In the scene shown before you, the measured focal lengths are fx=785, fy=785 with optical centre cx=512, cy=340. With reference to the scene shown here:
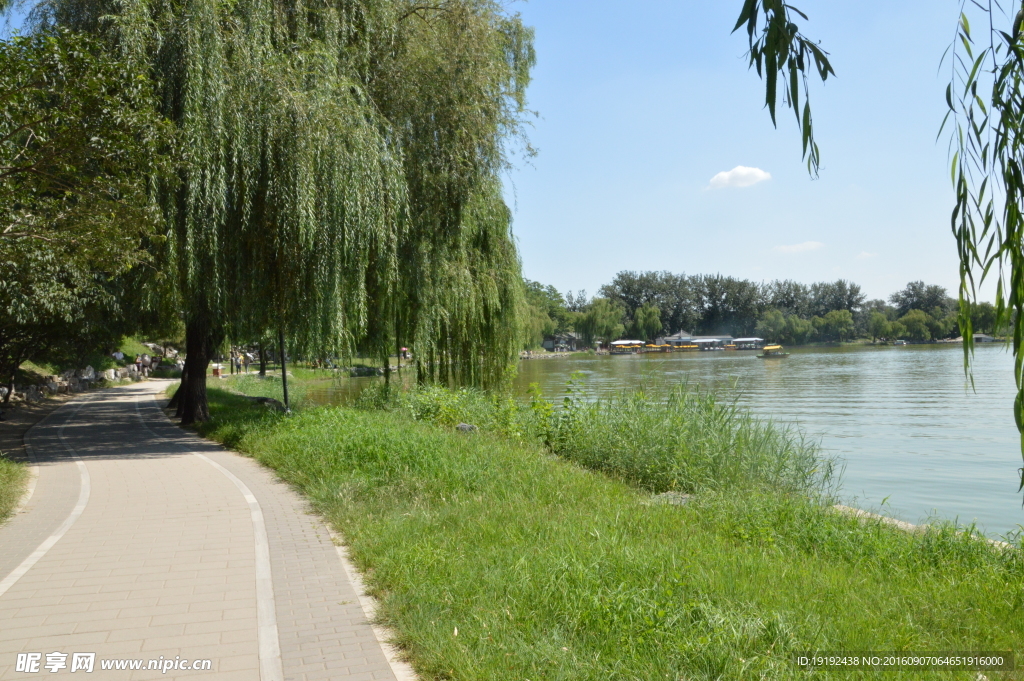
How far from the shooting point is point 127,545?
784 centimetres

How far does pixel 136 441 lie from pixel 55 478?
16.3 feet

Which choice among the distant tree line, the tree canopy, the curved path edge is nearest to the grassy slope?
the curved path edge

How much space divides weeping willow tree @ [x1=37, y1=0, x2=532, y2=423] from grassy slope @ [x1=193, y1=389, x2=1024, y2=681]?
265 inches

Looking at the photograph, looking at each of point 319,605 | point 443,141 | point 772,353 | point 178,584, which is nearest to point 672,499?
point 319,605

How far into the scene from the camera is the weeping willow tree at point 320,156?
1455 cm

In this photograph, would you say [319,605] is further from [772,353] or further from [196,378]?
[772,353]

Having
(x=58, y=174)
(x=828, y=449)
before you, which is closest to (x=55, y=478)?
(x=58, y=174)

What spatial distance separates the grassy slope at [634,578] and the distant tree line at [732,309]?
114540mm

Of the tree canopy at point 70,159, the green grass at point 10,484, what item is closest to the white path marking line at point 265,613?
the green grass at point 10,484

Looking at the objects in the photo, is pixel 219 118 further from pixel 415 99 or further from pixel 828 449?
pixel 828 449

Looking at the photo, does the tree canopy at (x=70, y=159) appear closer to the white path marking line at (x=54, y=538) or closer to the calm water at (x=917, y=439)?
the white path marking line at (x=54, y=538)

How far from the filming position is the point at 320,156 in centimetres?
1523

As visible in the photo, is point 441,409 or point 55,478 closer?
point 55,478

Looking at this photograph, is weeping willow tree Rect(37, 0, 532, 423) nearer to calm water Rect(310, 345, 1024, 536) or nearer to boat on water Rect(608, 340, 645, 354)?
calm water Rect(310, 345, 1024, 536)
